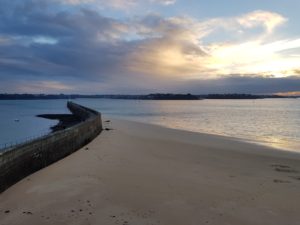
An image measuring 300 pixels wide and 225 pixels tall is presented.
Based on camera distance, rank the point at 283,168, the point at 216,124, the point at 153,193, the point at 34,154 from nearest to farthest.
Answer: the point at 153,193
the point at 34,154
the point at 283,168
the point at 216,124

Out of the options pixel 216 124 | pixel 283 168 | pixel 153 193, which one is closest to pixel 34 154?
pixel 153 193

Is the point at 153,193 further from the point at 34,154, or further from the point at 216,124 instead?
the point at 216,124

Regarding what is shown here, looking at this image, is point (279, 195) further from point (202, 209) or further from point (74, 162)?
point (74, 162)

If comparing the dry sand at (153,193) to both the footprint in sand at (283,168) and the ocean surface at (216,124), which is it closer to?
the footprint in sand at (283,168)

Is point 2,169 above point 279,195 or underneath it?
above

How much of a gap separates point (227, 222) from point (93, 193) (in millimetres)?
3271

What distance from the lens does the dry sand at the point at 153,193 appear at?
6.94 meters

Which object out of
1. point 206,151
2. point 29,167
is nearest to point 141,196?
point 29,167

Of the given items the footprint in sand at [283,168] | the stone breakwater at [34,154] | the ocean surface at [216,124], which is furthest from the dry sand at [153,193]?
the ocean surface at [216,124]

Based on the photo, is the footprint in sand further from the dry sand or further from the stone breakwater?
the stone breakwater

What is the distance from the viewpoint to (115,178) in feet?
32.9

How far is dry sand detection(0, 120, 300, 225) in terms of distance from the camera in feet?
22.8

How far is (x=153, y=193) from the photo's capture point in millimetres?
8578

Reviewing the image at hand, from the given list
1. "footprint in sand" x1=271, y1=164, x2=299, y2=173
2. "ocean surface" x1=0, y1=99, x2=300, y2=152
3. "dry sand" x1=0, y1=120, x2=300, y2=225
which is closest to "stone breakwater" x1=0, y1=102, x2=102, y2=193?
"dry sand" x1=0, y1=120, x2=300, y2=225
